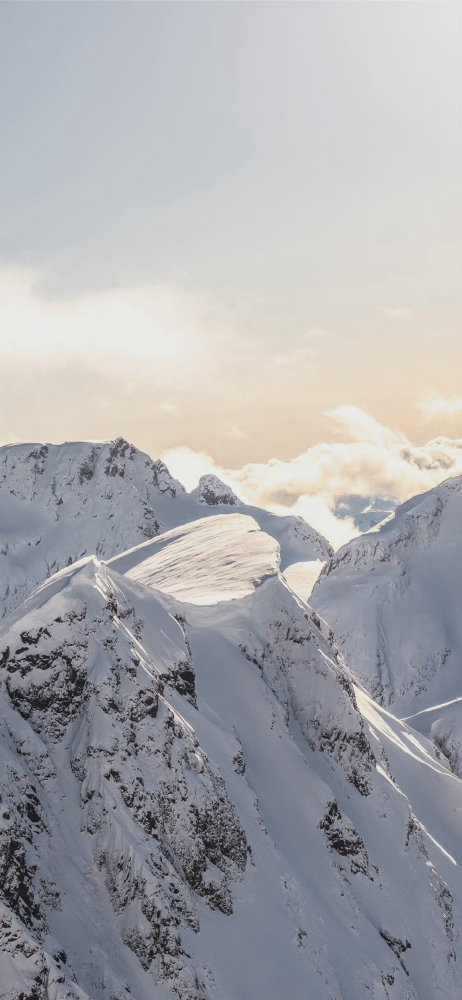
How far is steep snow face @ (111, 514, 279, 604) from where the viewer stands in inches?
3344

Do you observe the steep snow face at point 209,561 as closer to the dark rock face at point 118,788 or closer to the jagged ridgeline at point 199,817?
the jagged ridgeline at point 199,817

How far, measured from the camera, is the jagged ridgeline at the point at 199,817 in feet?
159

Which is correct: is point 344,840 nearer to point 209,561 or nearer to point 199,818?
point 199,818

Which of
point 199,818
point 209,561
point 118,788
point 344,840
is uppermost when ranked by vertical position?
point 209,561

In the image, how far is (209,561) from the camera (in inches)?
3880

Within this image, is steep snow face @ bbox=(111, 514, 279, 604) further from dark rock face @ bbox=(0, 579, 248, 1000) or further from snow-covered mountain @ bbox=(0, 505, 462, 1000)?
dark rock face @ bbox=(0, 579, 248, 1000)

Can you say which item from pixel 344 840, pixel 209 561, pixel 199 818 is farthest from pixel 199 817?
pixel 209 561

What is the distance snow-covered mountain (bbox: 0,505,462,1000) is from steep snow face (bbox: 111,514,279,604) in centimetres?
336

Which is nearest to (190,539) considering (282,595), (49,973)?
(282,595)

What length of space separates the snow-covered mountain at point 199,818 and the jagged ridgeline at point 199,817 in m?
0.13

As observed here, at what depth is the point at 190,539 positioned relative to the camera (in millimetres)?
116562

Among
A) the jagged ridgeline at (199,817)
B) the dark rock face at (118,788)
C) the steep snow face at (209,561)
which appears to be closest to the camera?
the jagged ridgeline at (199,817)

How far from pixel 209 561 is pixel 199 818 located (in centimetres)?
4490

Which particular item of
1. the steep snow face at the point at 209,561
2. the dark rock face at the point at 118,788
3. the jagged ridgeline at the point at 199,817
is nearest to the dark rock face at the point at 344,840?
the jagged ridgeline at the point at 199,817
